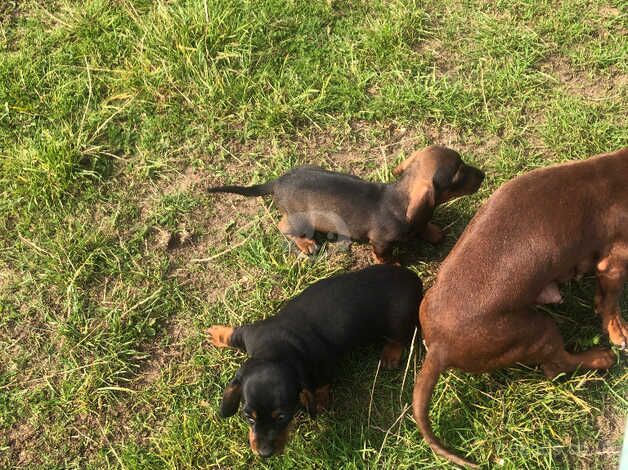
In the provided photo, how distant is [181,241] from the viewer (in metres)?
5.44

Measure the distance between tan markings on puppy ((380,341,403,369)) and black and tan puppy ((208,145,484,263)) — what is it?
0.69 m

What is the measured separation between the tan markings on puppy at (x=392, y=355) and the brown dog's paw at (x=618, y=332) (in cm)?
151

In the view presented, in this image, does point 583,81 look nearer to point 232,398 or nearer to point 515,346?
point 515,346

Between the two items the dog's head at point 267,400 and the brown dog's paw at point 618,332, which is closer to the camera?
the dog's head at point 267,400

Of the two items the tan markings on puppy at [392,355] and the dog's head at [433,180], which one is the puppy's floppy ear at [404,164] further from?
the tan markings on puppy at [392,355]

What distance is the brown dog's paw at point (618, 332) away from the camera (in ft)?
15.7

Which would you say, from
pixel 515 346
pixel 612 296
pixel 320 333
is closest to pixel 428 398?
pixel 515 346

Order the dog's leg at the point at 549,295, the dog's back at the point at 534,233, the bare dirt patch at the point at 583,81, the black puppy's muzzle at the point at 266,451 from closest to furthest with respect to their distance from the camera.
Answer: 1. the dog's back at the point at 534,233
2. the black puppy's muzzle at the point at 266,451
3. the dog's leg at the point at 549,295
4. the bare dirt patch at the point at 583,81

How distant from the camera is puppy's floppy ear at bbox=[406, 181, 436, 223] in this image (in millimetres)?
4914

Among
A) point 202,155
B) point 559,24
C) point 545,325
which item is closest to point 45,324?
point 202,155

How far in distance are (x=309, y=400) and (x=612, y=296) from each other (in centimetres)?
225

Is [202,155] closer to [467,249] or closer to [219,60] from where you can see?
[219,60]

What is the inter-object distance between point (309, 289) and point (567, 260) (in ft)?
5.70

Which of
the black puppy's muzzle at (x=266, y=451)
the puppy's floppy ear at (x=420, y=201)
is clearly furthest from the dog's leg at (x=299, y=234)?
the black puppy's muzzle at (x=266, y=451)
